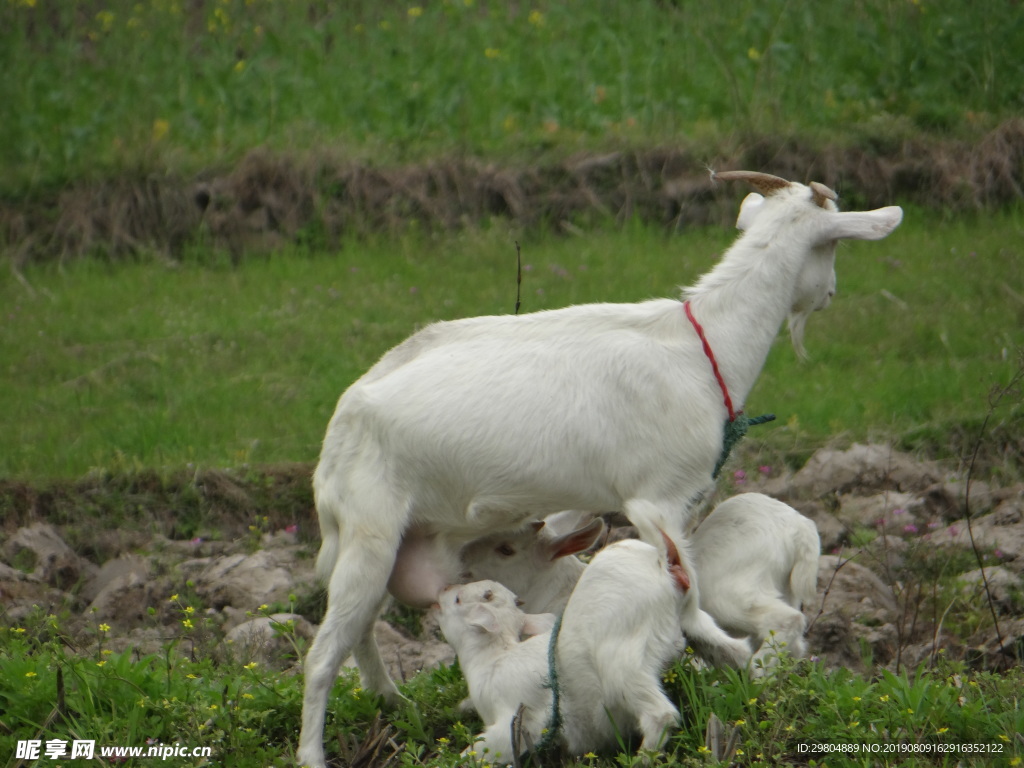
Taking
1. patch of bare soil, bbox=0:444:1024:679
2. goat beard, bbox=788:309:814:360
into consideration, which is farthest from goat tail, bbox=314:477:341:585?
goat beard, bbox=788:309:814:360

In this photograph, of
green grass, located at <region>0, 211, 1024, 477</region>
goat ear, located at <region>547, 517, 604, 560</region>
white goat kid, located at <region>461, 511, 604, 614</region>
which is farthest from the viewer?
green grass, located at <region>0, 211, 1024, 477</region>

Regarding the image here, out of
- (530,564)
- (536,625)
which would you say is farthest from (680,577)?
(530,564)

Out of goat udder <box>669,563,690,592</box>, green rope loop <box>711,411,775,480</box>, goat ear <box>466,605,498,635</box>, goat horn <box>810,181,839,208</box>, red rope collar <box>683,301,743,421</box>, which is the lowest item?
goat ear <box>466,605,498,635</box>

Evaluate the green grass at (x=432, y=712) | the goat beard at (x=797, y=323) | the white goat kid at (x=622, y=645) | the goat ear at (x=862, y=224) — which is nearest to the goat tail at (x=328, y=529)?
the green grass at (x=432, y=712)

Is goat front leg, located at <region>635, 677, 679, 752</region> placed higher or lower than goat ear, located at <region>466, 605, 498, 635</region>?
lower

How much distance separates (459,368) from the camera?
516 cm

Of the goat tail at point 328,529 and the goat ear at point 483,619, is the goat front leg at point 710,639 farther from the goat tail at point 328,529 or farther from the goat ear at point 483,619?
the goat tail at point 328,529

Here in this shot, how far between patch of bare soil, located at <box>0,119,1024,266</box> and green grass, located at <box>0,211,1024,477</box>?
32 cm

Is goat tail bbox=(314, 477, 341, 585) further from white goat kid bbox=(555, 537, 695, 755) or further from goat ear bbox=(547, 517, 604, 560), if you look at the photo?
white goat kid bbox=(555, 537, 695, 755)

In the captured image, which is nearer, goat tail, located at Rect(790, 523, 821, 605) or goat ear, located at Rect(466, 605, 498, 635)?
goat ear, located at Rect(466, 605, 498, 635)

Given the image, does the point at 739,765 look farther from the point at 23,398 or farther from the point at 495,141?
the point at 495,141

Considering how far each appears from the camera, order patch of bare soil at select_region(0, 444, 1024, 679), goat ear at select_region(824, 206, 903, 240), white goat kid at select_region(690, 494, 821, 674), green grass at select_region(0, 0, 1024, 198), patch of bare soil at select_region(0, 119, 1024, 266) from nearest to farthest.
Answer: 1. white goat kid at select_region(690, 494, 821, 674)
2. goat ear at select_region(824, 206, 903, 240)
3. patch of bare soil at select_region(0, 444, 1024, 679)
4. patch of bare soil at select_region(0, 119, 1024, 266)
5. green grass at select_region(0, 0, 1024, 198)

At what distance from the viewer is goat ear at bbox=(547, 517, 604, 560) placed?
5336mm

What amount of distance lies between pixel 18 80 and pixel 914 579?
10.5 metres
